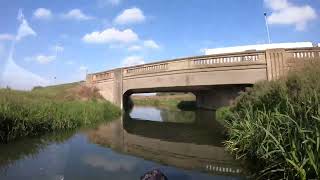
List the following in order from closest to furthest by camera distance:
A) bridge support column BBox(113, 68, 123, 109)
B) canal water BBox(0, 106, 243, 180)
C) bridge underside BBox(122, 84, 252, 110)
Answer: canal water BBox(0, 106, 243, 180)
bridge underside BBox(122, 84, 252, 110)
bridge support column BBox(113, 68, 123, 109)

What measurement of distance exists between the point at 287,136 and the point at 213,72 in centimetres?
1624

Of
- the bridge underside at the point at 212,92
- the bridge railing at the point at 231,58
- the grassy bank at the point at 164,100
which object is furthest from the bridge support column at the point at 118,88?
the grassy bank at the point at 164,100

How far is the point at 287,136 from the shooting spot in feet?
20.3

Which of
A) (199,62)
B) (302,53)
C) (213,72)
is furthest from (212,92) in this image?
(302,53)

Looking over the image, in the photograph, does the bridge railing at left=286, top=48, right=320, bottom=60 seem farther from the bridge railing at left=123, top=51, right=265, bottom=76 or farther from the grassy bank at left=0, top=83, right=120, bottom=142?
the grassy bank at left=0, top=83, right=120, bottom=142

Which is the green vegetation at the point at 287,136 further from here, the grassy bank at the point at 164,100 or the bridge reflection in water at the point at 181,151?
the grassy bank at the point at 164,100

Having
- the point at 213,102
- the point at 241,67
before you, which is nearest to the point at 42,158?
the point at 241,67

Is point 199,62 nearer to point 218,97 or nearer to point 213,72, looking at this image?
point 213,72

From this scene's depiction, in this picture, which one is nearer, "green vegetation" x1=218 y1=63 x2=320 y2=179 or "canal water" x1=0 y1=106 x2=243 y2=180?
"green vegetation" x1=218 y1=63 x2=320 y2=179

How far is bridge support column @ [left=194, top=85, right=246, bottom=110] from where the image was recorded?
82.6 ft

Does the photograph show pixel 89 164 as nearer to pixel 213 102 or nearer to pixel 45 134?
pixel 45 134

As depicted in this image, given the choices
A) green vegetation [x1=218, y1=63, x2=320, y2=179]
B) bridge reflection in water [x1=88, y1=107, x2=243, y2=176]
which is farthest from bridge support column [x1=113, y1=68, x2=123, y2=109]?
green vegetation [x1=218, y1=63, x2=320, y2=179]

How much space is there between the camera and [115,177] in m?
7.10

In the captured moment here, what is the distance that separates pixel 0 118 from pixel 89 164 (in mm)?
4056
